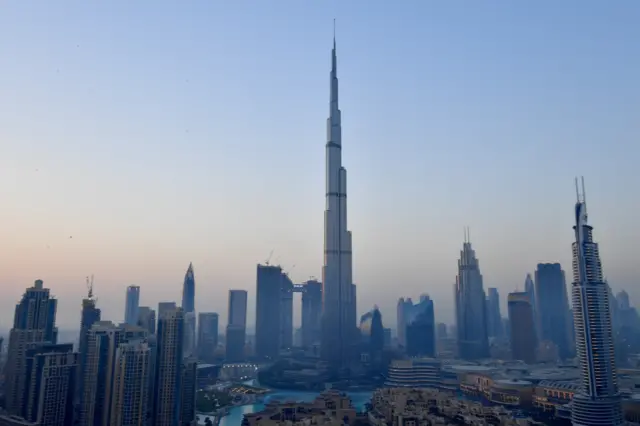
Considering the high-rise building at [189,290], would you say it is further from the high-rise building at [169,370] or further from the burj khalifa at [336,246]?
the high-rise building at [169,370]

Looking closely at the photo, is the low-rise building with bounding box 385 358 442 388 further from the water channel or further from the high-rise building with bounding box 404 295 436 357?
the high-rise building with bounding box 404 295 436 357

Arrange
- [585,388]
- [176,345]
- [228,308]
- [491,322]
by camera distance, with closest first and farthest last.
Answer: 1. [176,345]
2. [585,388]
3. [228,308]
4. [491,322]

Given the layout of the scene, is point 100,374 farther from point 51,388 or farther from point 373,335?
point 373,335

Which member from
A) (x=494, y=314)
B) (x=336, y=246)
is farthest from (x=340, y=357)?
(x=494, y=314)

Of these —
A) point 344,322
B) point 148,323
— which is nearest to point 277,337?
point 344,322

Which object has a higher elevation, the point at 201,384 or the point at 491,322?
the point at 491,322

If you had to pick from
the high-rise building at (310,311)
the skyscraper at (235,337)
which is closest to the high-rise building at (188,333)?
the skyscraper at (235,337)

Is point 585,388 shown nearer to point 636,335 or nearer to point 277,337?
point 277,337
